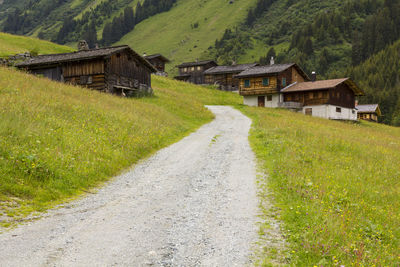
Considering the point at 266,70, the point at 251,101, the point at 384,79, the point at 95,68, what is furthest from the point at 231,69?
the point at 384,79

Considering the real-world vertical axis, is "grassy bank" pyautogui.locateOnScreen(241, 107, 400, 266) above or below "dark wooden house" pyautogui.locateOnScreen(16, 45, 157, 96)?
below

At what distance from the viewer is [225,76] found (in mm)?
82500

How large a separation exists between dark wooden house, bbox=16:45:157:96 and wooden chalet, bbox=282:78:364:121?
1106 inches

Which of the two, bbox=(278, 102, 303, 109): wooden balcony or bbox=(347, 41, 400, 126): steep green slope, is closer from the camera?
bbox=(278, 102, 303, 109): wooden balcony

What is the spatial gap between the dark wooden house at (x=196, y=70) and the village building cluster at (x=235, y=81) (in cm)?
542

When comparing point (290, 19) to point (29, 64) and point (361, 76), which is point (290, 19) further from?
point (29, 64)

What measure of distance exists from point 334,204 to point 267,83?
47.9 metres

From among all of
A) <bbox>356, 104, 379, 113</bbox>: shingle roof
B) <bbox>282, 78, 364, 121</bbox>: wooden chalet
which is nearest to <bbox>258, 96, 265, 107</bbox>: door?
<bbox>282, 78, 364, 121</bbox>: wooden chalet

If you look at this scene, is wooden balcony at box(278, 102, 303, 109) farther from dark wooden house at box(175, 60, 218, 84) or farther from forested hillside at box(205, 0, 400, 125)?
forested hillside at box(205, 0, 400, 125)

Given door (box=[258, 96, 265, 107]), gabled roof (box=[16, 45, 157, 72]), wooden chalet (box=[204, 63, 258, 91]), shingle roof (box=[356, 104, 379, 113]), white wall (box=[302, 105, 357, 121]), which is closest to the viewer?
gabled roof (box=[16, 45, 157, 72])

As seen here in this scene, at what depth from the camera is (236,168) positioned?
11.6 metres

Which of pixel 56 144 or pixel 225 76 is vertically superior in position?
pixel 225 76

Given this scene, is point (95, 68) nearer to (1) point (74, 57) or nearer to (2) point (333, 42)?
(1) point (74, 57)

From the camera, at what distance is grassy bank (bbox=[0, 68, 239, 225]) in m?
7.89
